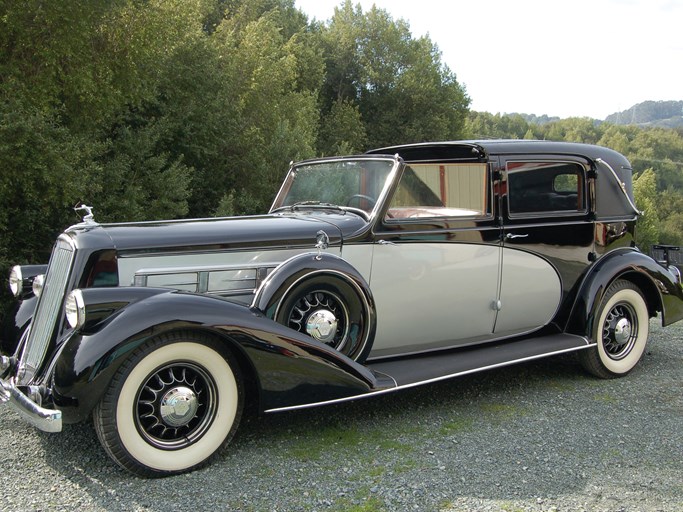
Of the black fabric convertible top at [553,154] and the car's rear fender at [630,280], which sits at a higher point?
the black fabric convertible top at [553,154]

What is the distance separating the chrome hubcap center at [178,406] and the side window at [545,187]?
10.1 ft

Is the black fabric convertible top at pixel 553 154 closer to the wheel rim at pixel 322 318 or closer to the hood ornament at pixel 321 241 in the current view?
the hood ornament at pixel 321 241

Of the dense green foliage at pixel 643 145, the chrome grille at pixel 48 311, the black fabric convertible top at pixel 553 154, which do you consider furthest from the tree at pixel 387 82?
the dense green foliage at pixel 643 145

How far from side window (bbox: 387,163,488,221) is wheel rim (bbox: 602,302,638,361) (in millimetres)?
1707

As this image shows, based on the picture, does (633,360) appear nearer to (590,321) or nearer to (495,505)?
(590,321)

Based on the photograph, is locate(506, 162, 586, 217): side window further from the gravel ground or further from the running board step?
the gravel ground

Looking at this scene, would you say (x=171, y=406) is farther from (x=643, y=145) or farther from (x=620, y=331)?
(x=643, y=145)

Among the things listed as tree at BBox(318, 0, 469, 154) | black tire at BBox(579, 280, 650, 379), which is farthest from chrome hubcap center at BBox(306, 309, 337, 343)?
tree at BBox(318, 0, 469, 154)

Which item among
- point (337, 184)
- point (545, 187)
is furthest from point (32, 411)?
point (545, 187)

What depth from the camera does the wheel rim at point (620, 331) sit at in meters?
5.59

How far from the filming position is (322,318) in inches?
163

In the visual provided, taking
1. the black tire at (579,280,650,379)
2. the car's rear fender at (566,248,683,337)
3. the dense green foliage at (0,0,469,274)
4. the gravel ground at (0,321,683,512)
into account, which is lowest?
the gravel ground at (0,321,683,512)

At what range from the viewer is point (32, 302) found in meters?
4.60

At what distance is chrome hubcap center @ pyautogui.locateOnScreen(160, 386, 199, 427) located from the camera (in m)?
3.48
